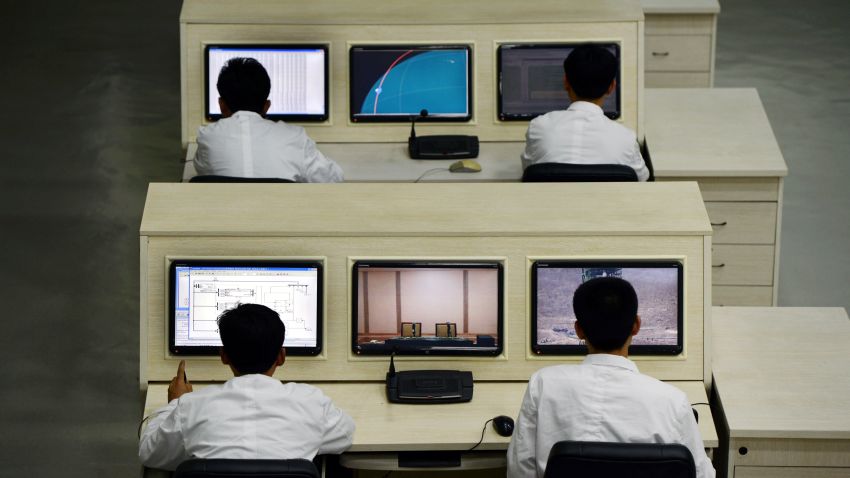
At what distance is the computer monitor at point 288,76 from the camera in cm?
484

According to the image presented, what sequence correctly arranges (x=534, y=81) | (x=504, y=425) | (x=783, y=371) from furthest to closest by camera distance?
(x=534, y=81)
(x=783, y=371)
(x=504, y=425)

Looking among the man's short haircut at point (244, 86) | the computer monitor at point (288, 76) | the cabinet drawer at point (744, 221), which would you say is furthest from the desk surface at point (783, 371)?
the computer monitor at point (288, 76)

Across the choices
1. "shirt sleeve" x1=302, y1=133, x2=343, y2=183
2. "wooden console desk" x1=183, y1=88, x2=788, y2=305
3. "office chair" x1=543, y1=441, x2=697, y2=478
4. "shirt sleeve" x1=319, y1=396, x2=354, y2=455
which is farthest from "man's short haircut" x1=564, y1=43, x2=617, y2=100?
"office chair" x1=543, y1=441, x2=697, y2=478

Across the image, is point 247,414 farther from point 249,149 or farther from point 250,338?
point 249,149

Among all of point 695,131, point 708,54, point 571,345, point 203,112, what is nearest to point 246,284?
point 571,345

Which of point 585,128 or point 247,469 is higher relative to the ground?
point 585,128

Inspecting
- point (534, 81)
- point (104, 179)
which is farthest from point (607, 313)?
point (104, 179)

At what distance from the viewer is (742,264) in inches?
187

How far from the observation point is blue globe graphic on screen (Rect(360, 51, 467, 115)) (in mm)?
4863

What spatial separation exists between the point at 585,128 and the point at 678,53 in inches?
73.3

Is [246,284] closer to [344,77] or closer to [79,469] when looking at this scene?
[79,469]

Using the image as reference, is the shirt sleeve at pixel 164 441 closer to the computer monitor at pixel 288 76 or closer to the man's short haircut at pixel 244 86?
the man's short haircut at pixel 244 86

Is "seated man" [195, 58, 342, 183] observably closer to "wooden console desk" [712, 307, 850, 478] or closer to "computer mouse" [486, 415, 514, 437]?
"computer mouse" [486, 415, 514, 437]

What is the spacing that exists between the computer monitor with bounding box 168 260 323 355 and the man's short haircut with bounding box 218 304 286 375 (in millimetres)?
480
